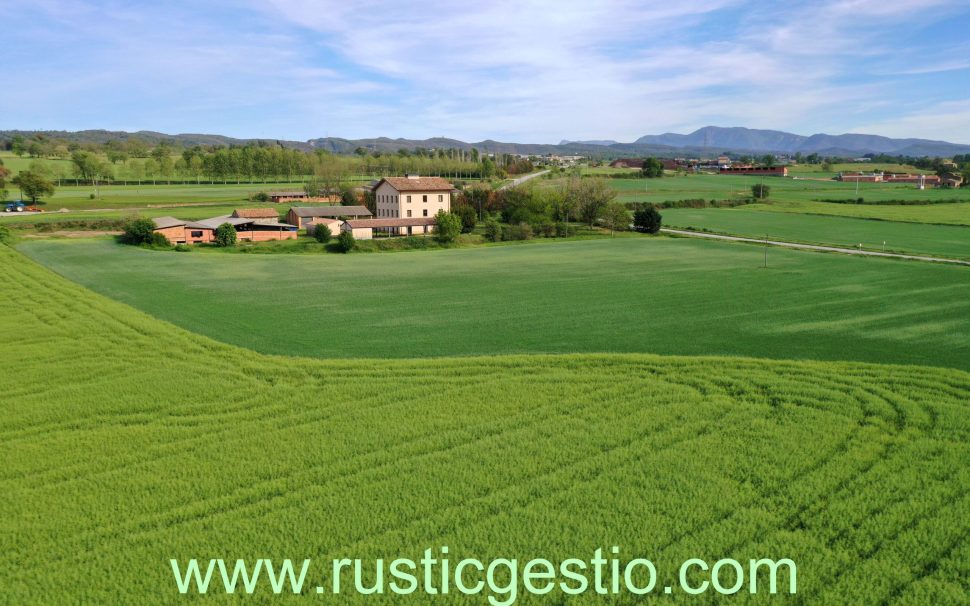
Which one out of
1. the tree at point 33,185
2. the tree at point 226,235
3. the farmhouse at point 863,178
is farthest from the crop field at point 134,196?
the farmhouse at point 863,178

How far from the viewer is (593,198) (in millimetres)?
75062

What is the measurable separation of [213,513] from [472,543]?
16.5ft

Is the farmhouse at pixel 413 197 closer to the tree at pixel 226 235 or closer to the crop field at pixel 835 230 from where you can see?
the tree at pixel 226 235

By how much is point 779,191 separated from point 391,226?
88.4 m

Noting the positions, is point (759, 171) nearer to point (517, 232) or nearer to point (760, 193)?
point (760, 193)

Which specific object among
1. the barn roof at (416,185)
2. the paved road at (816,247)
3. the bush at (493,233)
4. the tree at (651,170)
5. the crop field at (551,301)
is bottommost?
the crop field at (551,301)

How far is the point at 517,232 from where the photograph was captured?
67.8 m

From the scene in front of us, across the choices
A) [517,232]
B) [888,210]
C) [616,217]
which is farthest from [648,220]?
[888,210]

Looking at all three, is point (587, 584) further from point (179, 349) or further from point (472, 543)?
point (179, 349)

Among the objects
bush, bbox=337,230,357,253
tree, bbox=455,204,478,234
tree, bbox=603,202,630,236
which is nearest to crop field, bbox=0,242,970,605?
bush, bbox=337,230,357,253

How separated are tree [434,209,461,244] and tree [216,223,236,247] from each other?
732 inches

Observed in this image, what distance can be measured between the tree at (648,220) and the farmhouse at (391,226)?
2225 cm

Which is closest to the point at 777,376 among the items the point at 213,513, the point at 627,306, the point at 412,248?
the point at 627,306

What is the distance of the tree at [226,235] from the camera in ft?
193
